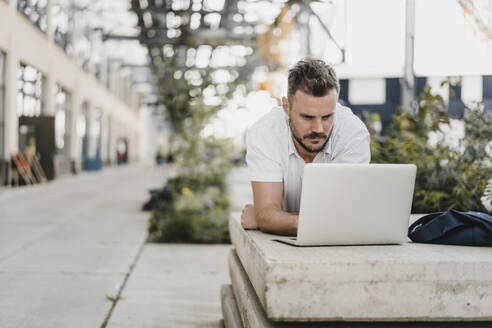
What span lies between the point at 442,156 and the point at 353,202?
213 cm

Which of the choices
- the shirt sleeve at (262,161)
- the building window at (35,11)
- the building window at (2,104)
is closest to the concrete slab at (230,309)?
the shirt sleeve at (262,161)

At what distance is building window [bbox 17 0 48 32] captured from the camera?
1617 centimetres

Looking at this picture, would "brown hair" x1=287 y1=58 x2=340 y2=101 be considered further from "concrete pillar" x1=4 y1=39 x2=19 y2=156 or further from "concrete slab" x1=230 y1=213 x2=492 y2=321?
"concrete pillar" x1=4 y1=39 x2=19 y2=156

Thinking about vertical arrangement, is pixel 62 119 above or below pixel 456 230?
above

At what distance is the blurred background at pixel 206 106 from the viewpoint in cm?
389

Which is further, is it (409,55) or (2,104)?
(2,104)

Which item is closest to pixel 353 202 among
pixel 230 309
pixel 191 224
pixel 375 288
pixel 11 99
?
pixel 375 288

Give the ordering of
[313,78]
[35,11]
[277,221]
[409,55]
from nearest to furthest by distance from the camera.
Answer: [277,221] < [313,78] < [409,55] < [35,11]

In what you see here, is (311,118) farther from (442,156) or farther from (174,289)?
(174,289)

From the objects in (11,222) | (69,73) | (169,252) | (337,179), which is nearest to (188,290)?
(169,252)

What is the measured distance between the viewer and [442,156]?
3744mm

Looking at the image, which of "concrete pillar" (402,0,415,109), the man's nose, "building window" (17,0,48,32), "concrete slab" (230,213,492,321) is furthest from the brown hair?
"building window" (17,0,48,32)

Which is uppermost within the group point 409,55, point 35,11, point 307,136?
point 35,11

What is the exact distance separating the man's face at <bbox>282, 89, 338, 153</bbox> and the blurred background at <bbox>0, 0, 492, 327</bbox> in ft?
1.19
